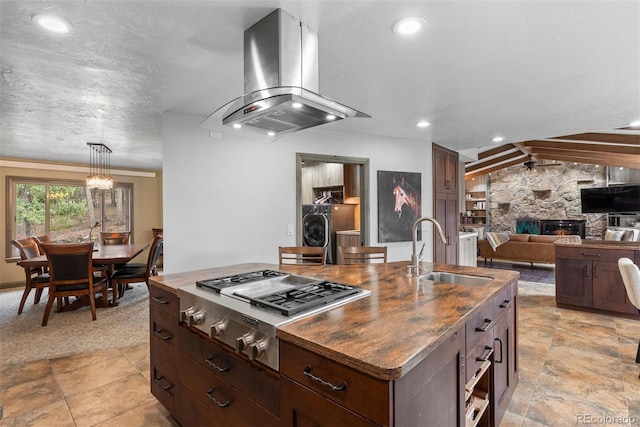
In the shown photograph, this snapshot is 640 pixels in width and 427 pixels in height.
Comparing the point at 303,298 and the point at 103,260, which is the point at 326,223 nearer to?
the point at 103,260

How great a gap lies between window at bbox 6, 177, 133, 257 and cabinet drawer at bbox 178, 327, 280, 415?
5318mm

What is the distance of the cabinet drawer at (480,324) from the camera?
1.42 meters

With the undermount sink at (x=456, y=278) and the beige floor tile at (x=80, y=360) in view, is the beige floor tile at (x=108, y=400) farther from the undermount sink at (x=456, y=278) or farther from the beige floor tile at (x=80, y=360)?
the undermount sink at (x=456, y=278)

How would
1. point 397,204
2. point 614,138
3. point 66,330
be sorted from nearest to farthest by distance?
point 66,330 < point 397,204 < point 614,138

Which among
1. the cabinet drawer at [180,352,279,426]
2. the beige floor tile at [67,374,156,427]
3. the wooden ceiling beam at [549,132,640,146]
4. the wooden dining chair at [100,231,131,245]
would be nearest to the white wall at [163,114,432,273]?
the beige floor tile at [67,374,156,427]

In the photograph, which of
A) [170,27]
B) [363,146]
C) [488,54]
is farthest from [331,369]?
[363,146]

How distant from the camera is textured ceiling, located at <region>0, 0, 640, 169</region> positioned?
1572mm

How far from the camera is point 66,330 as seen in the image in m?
3.62

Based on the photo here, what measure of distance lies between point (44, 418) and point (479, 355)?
8.99 feet

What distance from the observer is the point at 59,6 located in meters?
1.49

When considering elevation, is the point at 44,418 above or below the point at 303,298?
below

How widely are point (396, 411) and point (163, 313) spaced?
5.03 ft

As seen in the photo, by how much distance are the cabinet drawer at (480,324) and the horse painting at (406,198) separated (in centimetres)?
279

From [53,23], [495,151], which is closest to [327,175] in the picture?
[495,151]
